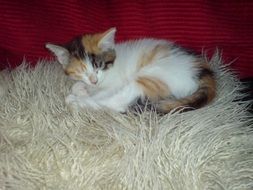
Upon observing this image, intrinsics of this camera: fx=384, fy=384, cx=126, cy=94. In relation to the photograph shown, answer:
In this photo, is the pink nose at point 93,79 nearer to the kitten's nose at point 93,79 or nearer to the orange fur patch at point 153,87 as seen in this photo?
the kitten's nose at point 93,79

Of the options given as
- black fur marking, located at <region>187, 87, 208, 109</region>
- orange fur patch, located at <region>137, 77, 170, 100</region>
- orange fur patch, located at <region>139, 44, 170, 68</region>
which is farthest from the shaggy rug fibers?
orange fur patch, located at <region>139, 44, 170, 68</region>

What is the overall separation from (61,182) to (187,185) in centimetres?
27

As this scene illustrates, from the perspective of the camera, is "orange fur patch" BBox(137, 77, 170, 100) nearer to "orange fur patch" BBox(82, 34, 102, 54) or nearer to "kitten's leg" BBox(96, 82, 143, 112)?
"kitten's leg" BBox(96, 82, 143, 112)

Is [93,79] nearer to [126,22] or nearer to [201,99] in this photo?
[126,22]

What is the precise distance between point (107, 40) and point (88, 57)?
0.08 m

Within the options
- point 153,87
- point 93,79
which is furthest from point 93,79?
point 153,87

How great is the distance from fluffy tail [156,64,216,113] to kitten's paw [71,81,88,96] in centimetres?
26

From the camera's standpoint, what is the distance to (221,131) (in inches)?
38.3

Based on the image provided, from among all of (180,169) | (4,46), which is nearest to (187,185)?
(180,169)

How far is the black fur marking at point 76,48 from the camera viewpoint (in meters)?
1.19

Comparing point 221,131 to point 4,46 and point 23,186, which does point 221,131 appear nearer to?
point 23,186

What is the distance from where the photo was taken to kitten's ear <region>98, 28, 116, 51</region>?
116 cm

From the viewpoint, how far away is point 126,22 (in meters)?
1.27

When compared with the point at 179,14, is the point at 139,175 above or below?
below
